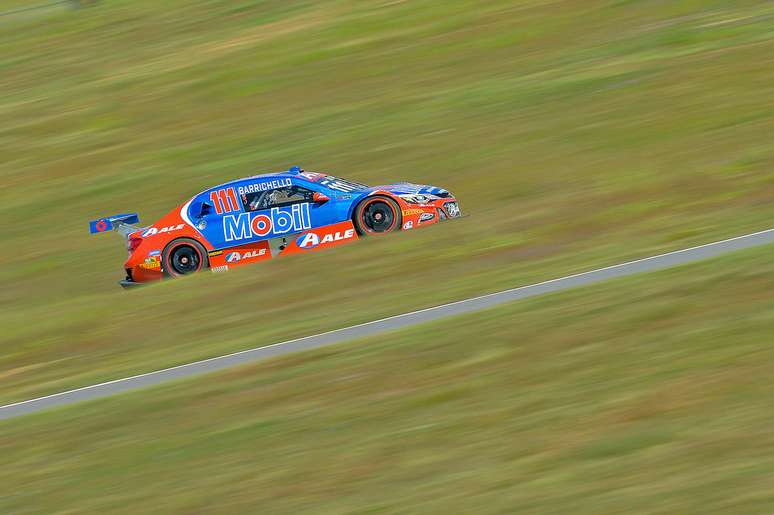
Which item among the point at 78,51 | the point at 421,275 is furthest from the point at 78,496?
the point at 78,51

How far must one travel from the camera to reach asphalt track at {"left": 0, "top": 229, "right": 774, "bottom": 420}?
12.0 meters

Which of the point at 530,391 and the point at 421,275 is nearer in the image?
the point at 530,391

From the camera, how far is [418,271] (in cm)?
1471

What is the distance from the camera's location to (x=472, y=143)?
21594 mm

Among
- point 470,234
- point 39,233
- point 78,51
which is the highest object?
point 78,51

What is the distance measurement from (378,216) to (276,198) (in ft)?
4.86

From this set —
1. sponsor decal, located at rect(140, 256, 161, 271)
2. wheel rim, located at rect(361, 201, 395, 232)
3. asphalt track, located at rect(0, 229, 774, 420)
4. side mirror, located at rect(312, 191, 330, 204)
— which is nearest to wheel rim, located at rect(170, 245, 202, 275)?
sponsor decal, located at rect(140, 256, 161, 271)

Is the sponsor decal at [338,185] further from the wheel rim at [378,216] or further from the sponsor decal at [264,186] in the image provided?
the sponsor decal at [264,186]

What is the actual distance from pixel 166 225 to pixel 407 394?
7519 millimetres

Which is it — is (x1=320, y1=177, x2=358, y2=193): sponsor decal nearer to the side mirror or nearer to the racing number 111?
the side mirror

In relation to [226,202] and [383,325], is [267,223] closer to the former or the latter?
[226,202]

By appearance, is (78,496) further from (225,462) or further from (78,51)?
(78,51)

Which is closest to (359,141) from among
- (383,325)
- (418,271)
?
(418,271)

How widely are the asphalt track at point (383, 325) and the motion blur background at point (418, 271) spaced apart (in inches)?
13.6
